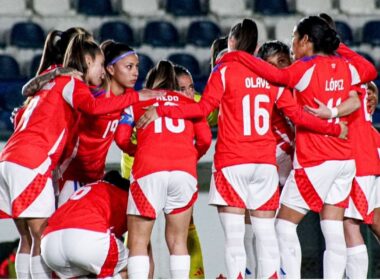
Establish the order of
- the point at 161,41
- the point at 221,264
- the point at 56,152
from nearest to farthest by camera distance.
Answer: the point at 56,152
the point at 221,264
the point at 161,41

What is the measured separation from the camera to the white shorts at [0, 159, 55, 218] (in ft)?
20.1

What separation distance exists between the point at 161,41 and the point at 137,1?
2.28 feet

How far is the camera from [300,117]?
20.9 feet

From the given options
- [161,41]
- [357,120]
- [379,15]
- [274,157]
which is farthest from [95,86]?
[379,15]

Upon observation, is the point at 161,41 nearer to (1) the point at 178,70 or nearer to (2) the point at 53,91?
(1) the point at 178,70

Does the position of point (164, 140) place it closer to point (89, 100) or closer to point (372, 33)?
point (89, 100)

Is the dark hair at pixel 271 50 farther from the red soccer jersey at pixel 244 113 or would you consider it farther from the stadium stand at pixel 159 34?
the stadium stand at pixel 159 34

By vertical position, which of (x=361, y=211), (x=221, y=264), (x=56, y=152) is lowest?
(x=221, y=264)

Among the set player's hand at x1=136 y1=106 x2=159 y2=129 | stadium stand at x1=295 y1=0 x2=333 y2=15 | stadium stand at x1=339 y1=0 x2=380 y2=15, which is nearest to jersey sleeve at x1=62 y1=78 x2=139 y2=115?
player's hand at x1=136 y1=106 x2=159 y2=129

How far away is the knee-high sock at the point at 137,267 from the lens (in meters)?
6.13

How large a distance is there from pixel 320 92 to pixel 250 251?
1167 mm

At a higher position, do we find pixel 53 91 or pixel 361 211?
pixel 53 91

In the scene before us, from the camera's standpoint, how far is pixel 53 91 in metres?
6.27

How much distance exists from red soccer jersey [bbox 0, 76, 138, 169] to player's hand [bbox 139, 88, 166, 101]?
0.04 m
